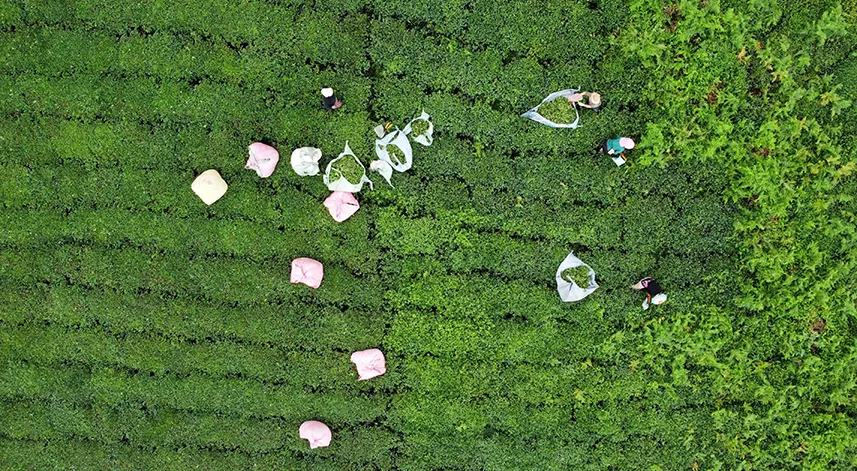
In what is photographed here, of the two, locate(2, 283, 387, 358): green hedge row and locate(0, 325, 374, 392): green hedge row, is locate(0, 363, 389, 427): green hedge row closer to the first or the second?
locate(0, 325, 374, 392): green hedge row

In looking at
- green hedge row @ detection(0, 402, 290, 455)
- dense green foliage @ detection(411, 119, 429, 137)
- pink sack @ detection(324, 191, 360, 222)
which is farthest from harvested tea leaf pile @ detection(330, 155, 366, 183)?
green hedge row @ detection(0, 402, 290, 455)

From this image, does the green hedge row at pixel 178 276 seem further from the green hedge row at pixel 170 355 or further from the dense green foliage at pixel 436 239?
the green hedge row at pixel 170 355

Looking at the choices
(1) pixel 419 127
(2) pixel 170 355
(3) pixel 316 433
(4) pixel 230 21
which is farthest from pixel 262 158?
(3) pixel 316 433

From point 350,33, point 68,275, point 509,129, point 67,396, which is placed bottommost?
point 67,396

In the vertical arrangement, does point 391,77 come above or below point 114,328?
above

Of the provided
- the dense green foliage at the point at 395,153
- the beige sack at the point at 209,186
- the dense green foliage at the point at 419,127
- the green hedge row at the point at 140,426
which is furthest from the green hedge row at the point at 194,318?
the dense green foliage at the point at 419,127

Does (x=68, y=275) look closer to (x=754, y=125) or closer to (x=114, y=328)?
(x=114, y=328)

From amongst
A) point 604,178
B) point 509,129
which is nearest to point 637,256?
point 604,178
